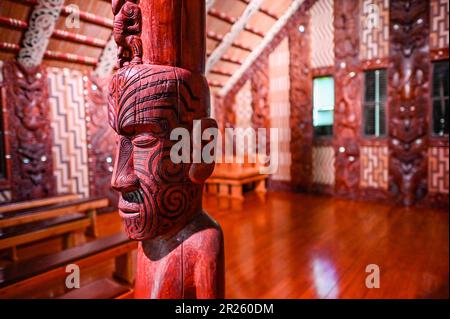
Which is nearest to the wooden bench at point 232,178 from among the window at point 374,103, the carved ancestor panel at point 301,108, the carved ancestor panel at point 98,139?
the carved ancestor panel at point 301,108

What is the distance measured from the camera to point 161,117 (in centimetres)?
89

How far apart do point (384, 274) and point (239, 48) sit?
4.31m

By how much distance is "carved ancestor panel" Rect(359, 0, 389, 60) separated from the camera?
4738 millimetres

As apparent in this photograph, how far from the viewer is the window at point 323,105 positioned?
5.54 metres

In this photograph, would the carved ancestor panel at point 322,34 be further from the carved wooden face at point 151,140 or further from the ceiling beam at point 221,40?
the carved wooden face at point 151,140

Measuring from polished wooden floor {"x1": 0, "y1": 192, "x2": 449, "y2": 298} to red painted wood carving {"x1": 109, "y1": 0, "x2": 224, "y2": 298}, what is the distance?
4.60 ft

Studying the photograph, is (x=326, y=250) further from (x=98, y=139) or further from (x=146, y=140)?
(x=98, y=139)

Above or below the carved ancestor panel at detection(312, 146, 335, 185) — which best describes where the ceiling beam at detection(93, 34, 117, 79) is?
above

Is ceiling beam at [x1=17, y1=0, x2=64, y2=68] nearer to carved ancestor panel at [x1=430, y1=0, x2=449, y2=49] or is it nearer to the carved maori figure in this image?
the carved maori figure

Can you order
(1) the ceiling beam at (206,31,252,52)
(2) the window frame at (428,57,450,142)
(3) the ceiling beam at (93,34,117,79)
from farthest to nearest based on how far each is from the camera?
(1) the ceiling beam at (206,31,252,52), (2) the window frame at (428,57,450,142), (3) the ceiling beam at (93,34,117,79)

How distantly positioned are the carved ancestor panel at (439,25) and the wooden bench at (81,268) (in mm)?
4767

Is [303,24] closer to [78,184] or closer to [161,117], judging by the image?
[78,184]

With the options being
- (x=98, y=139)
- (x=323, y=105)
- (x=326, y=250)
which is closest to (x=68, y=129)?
(x=98, y=139)

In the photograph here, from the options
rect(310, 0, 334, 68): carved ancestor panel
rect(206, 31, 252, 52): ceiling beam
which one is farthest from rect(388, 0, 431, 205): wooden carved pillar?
rect(206, 31, 252, 52): ceiling beam
